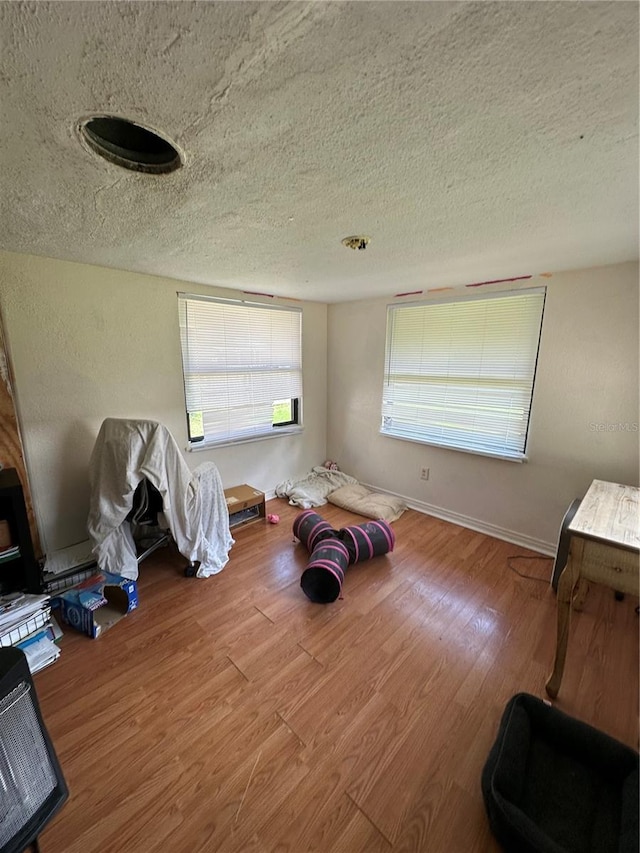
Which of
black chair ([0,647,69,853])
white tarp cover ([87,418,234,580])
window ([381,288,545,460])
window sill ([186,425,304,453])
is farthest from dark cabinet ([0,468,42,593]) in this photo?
window ([381,288,545,460])

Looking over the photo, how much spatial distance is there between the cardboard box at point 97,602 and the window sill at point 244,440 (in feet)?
3.91

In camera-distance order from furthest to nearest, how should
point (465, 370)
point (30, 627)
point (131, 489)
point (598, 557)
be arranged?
point (465, 370) < point (131, 489) < point (30, 627) < point (598, 557)

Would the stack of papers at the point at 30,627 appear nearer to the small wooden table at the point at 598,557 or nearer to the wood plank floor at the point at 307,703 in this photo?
the wood plank floor at the point at 307,703

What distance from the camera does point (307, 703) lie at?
4.81ft

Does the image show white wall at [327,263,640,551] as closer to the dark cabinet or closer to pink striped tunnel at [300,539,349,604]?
pink striped tunnel at [300,539,349,604]

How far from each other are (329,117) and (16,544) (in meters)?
2.37

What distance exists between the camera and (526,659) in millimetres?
1684

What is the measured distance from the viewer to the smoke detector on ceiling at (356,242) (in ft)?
5.48

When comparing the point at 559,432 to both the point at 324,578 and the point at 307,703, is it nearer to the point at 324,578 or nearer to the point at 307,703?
the point at 324,578

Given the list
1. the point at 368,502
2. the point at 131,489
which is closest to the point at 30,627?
the point at 131,489

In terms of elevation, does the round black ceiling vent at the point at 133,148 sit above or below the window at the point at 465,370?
above

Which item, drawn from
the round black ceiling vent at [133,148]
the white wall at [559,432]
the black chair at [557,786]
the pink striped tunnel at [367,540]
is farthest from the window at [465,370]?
the round black ceiling vent at [133,148]

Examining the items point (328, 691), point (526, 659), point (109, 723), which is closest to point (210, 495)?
point (109, 723)

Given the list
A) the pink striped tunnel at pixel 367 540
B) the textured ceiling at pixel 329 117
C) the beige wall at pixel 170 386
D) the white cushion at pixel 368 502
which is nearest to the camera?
the textured ceiling at pixel 329 117
